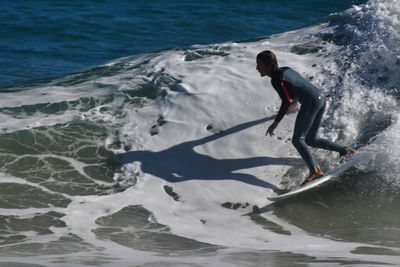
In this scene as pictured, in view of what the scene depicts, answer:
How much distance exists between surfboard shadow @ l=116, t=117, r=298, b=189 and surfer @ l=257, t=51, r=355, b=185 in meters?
0.75

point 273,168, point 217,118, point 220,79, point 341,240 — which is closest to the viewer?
point 341,240

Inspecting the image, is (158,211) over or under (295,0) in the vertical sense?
under

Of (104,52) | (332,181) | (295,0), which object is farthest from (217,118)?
(295,0)

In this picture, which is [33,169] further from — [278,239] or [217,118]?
[278,239]

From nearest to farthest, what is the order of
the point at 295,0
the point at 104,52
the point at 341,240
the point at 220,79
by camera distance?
the point at 341,240 < the point at 220,79 < the point at 104,52 < the point at 295,0

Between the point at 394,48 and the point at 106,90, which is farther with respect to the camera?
the point at 106,90

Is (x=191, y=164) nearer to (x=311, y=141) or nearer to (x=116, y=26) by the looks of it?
(x=311, y=141)

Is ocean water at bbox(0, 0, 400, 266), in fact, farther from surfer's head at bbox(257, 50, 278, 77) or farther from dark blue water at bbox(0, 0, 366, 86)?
dark blue water at bbox(0, 0, 366, 86)

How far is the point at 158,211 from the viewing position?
6.86 m

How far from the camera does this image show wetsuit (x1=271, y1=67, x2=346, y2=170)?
6539mm

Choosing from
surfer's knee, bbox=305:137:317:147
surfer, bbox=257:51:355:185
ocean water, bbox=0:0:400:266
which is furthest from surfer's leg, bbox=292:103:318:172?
ocean water, bbox=0:0:400:266

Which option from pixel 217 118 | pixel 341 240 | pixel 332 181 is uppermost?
pixel 217 118

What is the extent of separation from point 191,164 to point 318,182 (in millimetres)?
1738

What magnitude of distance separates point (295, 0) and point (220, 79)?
10912mm
